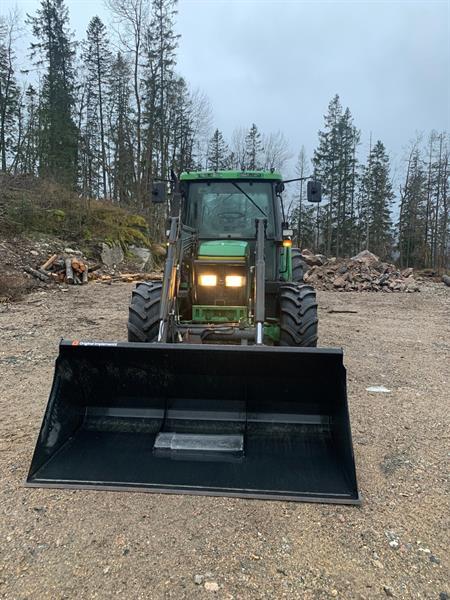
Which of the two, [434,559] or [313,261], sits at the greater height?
[313,261]

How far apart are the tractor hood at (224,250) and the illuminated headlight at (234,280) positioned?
0.22m

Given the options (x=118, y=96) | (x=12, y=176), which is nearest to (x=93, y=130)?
(x=118, y=96)

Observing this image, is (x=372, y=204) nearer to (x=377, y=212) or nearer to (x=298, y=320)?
(x=377, y=212)

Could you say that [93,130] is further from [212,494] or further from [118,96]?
[212,494]

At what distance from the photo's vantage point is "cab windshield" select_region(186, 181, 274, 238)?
17.8 ft

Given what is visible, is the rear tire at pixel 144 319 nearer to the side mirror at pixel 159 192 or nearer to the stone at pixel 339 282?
the side mirror at pixel 159 192

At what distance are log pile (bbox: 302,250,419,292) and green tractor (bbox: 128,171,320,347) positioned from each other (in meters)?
12.1

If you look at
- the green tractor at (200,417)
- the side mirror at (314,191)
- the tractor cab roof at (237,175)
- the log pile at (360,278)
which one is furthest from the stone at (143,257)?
the green tractor at (200,417)

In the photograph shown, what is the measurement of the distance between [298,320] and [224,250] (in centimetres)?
107

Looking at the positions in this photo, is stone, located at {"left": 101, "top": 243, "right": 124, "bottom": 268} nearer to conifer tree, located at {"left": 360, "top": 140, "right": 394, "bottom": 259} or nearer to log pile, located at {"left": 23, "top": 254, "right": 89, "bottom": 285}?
log pile, located at {"left": 23, "top": 254, "right": 89, "bottom": 285}

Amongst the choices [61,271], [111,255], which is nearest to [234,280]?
[61,271]

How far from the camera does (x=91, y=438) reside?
3.18m

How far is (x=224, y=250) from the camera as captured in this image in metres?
4.76

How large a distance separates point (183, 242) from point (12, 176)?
1541 cm
